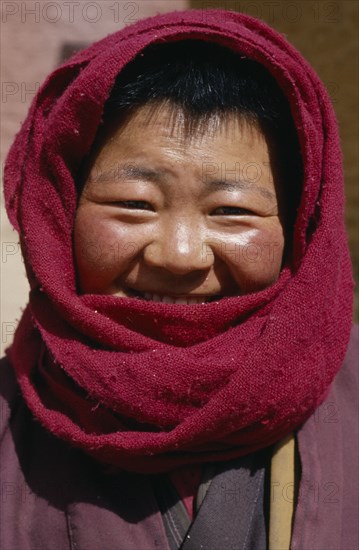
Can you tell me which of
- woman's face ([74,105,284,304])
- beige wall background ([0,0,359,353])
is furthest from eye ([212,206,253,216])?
beige wall background ([0,0,359,353])

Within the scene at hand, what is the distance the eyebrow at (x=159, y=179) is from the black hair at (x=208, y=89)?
0.11 meters

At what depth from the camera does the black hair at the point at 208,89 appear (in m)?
1.43

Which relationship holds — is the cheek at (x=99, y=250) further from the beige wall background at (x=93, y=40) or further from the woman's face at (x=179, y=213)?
the beige wall background at (x=93, y=40)

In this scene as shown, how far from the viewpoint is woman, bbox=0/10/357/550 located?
52.9 inches

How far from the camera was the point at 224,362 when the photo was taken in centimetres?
132

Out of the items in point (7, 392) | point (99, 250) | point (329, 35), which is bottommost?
point (7, 392)

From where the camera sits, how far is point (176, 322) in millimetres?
1366

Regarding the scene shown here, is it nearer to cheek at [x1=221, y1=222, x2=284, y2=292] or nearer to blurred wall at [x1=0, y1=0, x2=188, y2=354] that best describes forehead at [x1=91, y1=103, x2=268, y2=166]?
cheek at [x1=221, y1=222, x2=284, y2=292]

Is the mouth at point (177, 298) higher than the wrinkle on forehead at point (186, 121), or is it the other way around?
the wrinkle on forehead at point (186, 121)

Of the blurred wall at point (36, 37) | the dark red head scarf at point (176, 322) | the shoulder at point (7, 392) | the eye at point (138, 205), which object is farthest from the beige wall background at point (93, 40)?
the eye at point (138, 205)

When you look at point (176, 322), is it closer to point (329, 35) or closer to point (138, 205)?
point (138, 205)

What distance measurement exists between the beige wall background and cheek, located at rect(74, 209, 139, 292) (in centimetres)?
97

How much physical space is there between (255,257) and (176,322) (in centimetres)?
21

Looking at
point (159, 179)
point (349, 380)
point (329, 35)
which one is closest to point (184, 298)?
point (159, 179)
